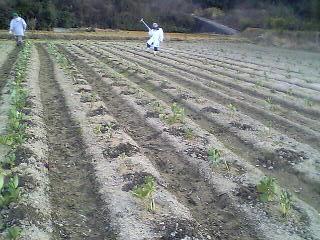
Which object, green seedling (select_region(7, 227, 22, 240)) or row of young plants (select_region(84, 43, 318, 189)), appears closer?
green seedling (select_region(7, 227, 22, 240))

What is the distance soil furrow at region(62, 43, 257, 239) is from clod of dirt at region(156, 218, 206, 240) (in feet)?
0.92

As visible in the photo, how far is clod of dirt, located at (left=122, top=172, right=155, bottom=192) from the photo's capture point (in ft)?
16.9

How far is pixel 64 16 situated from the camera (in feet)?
117

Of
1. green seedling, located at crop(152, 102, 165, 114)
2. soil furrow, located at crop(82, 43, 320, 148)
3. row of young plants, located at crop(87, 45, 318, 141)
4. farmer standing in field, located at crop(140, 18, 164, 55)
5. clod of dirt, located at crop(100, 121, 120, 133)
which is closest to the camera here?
clod of dirt, located at crop(100, 121, 120, 133)

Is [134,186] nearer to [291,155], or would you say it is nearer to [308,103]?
[291,155]

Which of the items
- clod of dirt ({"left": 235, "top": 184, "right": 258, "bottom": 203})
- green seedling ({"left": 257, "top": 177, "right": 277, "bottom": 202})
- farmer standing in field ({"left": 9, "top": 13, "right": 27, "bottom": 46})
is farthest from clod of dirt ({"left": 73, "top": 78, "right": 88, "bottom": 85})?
farmer standing in field ({"left": 9, "top": 13, "right": 27, "bottom": 46})

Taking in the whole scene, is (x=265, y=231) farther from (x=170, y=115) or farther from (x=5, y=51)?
(x=5, y=51)

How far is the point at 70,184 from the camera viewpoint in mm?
5410

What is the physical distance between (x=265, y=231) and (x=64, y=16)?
34127mm

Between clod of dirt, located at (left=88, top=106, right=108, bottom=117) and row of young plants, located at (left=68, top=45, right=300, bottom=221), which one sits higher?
clod of dirt, located at (left=88, top=106, right=108, bottom=117)

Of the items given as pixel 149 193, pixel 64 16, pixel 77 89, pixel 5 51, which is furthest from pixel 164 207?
pixel 64 16

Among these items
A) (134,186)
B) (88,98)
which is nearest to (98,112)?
(88,98)

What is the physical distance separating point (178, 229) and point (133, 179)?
4.05ft

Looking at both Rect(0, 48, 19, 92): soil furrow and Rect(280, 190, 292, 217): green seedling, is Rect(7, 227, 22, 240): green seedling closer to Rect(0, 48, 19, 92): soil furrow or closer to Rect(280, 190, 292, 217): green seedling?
Rect(280, 190, 292, 217): green seedling
